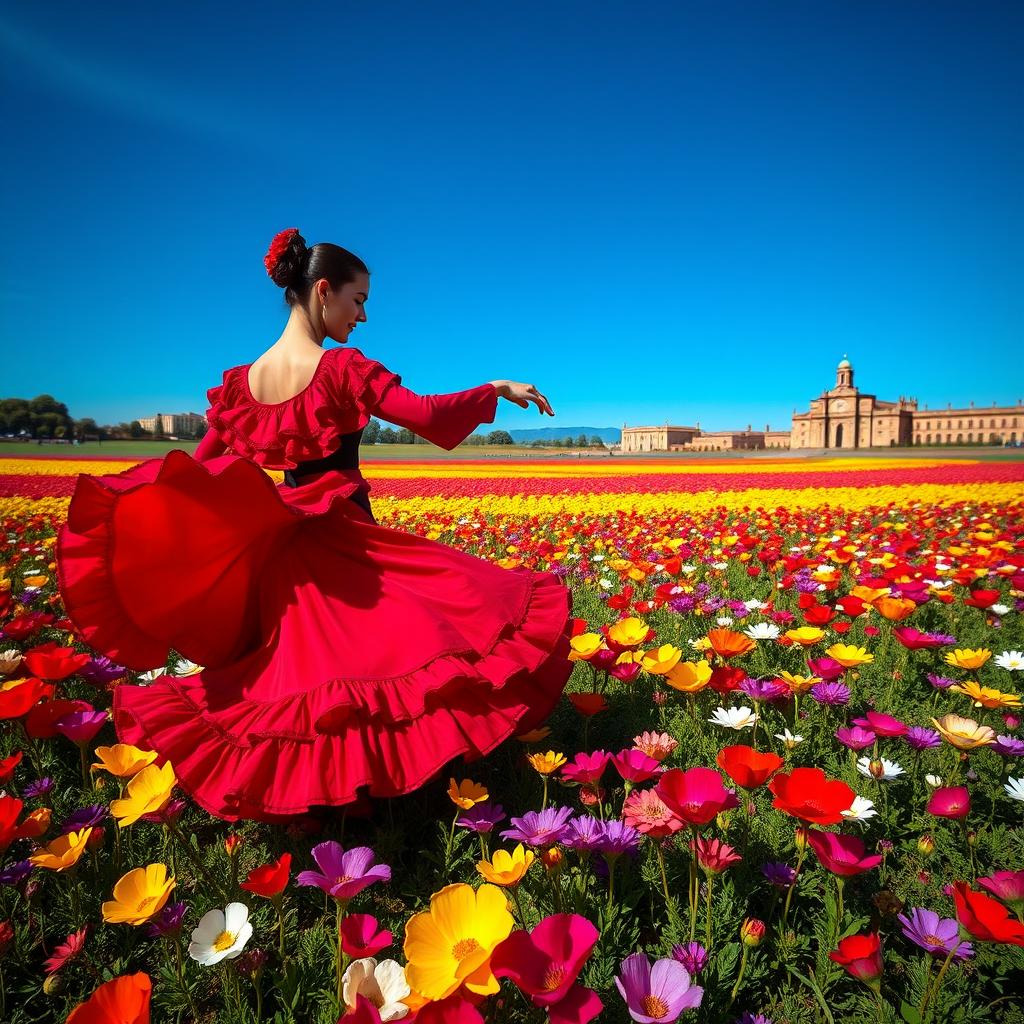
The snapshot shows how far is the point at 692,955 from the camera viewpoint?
1135 mm

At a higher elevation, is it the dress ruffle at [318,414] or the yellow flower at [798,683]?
the dress ruffle at [318,414]

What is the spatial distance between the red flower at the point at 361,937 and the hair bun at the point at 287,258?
7.71 feet

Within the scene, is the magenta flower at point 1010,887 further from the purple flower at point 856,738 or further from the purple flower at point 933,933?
the purple flower at point 856,738

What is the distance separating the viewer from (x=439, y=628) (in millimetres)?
1863

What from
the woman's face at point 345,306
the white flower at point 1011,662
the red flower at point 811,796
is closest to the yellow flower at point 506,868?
the red flower at point 811,796

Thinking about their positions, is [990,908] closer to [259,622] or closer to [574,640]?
[574,640]

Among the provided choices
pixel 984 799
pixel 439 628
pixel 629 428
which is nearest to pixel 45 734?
pixel 439 628

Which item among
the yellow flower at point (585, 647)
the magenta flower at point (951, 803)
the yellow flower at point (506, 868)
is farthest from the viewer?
the yellow flower at point (585, 647)

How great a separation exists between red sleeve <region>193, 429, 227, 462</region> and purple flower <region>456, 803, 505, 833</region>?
5.94 ft

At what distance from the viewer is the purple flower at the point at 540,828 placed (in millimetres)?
1246

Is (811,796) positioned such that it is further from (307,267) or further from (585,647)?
(307,267)

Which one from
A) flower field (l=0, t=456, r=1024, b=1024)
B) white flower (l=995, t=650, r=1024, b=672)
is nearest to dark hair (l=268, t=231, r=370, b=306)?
flower field (l=0, t=456, r=1024, b=1024)

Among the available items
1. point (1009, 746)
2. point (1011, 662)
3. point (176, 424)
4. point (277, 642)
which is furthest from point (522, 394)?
point (176, 424)

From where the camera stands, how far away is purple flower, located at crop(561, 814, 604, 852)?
126cm
